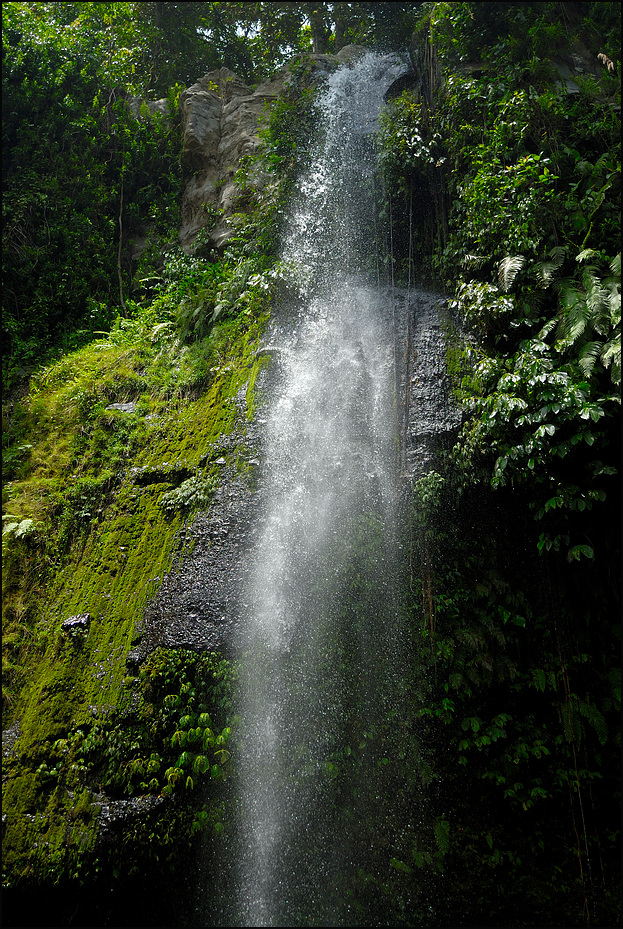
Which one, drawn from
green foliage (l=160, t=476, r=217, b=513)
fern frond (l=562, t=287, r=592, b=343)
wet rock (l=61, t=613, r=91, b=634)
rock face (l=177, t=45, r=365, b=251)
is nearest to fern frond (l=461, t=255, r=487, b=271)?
fern frond (l=562, t=287, r=592, b=343)

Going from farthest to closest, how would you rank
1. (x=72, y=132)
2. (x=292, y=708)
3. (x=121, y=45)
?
(x=121, y=45) < (x=72, y=132) < (x=292, y=708)

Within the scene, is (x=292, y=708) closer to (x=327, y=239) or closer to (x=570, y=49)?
(x=327, y=239)

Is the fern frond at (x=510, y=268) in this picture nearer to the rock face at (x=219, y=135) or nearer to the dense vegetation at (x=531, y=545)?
the dense vegetation at (x=531, y=545)

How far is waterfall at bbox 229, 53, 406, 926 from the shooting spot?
4.10 meters

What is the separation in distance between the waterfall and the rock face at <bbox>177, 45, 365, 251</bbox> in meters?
3.81

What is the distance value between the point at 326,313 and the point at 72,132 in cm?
716

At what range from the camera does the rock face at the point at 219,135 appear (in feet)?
31.0

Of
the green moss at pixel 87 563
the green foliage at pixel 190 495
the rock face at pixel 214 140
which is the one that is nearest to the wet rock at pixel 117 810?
the green moss at pixel 87 563

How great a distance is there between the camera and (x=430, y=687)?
4652mm

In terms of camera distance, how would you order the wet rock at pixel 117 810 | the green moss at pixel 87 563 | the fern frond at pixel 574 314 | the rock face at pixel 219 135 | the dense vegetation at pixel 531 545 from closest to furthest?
the wet rock at pixel 117 810 → the green moss at pixel 87 563 → the dense vegetation at pixel 531 545 → the fern frond at pixel 574 314 → the rock face at pixel 219 135

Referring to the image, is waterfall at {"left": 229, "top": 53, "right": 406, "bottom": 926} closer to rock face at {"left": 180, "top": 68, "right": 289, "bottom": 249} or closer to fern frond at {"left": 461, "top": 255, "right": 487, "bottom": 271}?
fern frond at {"left": 461, "top": 255, "right": 487, "bottom": 271}

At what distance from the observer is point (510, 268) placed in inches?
206

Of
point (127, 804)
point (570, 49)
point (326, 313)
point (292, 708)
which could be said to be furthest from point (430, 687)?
point (570, 49)

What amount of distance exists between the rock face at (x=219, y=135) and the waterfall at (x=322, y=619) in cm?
381
